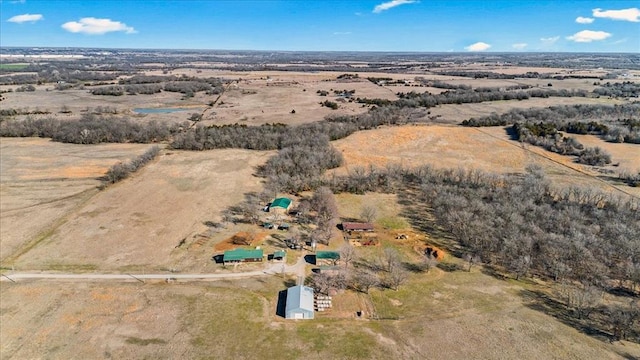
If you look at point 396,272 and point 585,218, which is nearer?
point 396,272

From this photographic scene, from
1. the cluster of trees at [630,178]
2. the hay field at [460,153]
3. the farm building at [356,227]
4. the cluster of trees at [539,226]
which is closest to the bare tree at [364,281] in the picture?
the farm building at [356,227]

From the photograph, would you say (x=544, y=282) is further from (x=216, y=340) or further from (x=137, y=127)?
(x=137, y=127)

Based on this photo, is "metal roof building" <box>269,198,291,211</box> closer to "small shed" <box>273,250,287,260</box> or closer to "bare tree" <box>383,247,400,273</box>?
"small shed" <box>273,250,287,260</box>

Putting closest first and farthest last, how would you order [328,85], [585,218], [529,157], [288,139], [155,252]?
[155,252] < [585,218] < [529,157] < [288,139] < [328,85]

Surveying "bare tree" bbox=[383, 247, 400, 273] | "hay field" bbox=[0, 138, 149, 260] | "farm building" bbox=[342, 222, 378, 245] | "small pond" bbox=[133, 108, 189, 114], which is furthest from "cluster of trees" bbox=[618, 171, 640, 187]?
"small pond" bbox=[133, 108, 189, 114]

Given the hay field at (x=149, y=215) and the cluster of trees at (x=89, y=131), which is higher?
the cluster of trees at (x=89, y=131)

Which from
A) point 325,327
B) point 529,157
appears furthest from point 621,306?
point 529,157

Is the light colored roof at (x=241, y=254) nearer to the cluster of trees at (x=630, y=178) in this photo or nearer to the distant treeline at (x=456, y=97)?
the cluster of trees at (x=630, y=178)
